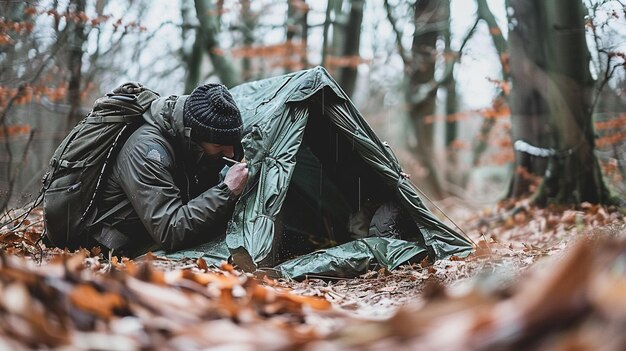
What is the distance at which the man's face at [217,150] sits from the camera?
412 centimetres

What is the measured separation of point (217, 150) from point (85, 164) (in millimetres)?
831

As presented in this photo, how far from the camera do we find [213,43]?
11.4m

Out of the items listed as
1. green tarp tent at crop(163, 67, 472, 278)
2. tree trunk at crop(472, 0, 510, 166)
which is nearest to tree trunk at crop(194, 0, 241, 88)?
tree trunk at crop(472, 0, 510, 166)

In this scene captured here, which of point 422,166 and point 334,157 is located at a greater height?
point 334,157

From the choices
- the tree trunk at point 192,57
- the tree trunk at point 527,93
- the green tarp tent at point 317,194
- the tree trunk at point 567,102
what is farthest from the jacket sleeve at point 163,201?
the tree trunk at point 192,57

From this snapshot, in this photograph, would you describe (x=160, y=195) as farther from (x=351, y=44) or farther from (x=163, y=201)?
(x=351, y=44)

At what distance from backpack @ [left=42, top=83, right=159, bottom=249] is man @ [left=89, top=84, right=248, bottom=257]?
0.26 ft

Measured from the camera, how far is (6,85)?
628 centimetres

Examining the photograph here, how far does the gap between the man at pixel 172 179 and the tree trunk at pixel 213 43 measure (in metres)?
7.35

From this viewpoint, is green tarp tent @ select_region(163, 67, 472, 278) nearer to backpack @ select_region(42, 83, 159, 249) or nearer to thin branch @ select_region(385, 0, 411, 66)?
backpack @ select_region(42, 83, 159, 249)

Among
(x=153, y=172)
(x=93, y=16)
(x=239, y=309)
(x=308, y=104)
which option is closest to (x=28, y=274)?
(x=239, y=309)

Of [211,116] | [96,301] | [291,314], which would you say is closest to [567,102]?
[211,116]

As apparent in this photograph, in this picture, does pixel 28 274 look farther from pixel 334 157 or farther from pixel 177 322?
pixel 334 157

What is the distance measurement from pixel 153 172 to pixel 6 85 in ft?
10.7
